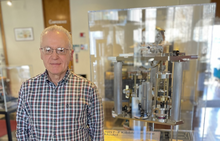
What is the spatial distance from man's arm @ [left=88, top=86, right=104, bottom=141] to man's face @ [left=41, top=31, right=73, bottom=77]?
241 mm

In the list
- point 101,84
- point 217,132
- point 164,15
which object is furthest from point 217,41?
point 101,84

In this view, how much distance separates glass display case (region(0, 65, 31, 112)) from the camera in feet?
6.25

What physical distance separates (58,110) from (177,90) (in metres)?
0.91

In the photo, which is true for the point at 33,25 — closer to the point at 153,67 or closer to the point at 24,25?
the point at 24,25

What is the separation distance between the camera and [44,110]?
84 centimetres

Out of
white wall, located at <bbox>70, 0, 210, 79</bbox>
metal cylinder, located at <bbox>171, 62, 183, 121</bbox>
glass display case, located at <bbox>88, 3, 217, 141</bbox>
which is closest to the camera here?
metal cylinder, located at <bbox>171, 62, 183, 121</bbox>

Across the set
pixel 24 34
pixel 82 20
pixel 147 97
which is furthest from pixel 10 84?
pixel 147 97

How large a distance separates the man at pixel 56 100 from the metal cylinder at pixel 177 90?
0.66 m

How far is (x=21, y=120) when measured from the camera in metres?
0.88

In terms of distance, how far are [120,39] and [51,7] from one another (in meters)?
2.14

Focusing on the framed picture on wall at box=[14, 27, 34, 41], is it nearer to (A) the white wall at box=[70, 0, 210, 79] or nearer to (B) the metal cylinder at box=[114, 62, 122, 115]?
(A) the white wall at box=[70, 0, 210, 79]

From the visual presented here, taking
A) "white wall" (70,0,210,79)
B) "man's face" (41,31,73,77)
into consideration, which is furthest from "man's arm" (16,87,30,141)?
"white wall" (70,0,210,79)

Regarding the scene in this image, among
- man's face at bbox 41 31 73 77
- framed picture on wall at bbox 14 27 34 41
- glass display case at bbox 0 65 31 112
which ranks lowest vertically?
glass display case at bbox 0 65 31 112

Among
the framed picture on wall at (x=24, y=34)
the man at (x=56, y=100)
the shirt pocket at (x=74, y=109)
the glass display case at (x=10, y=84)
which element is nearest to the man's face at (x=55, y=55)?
the man at (x=56, y=100)
